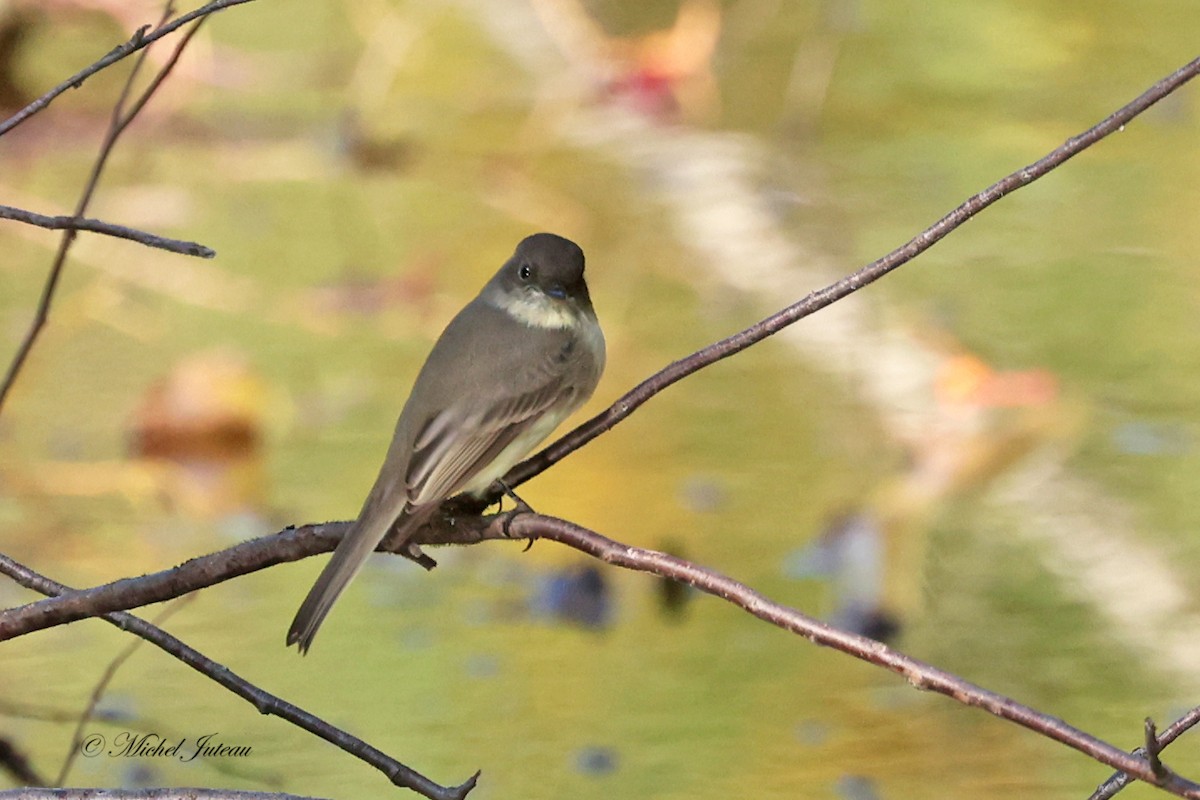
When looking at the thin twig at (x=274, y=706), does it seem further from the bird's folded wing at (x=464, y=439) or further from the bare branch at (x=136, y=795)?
the bird's folded wing at (x=464, y=439)

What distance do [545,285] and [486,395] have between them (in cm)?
31

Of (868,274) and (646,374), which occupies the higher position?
(646,374)

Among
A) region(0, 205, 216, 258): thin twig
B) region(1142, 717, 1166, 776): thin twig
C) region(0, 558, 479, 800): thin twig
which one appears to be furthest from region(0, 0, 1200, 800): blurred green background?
region(1142, 717, 1166, 776): thin twig

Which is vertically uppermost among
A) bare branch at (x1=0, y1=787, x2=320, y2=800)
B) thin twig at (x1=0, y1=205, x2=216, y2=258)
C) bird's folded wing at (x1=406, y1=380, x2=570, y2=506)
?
bird's folded wing at (x1=406, y1=380, x2=570, y2=506)

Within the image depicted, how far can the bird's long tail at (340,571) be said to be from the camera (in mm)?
2176

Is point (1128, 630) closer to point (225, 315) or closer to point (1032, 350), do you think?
point (1032, 350)

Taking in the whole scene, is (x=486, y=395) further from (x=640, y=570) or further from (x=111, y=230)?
(x=111, y=230)

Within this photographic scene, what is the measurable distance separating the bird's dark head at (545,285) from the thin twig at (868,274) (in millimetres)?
841

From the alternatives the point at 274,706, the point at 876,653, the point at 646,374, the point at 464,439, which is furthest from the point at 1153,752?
the point at 646,374

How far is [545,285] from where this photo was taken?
2828 millimetres

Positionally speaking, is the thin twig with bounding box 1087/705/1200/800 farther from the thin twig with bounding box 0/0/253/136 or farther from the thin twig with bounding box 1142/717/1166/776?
the thin twig with bounding box 0/0/253/136

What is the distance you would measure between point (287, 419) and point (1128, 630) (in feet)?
6.49

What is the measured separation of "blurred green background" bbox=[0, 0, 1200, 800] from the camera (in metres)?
3.02

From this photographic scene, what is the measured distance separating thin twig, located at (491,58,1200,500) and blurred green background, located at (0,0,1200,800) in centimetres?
58
